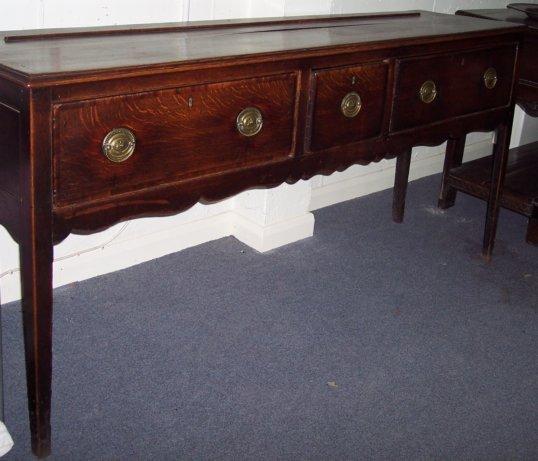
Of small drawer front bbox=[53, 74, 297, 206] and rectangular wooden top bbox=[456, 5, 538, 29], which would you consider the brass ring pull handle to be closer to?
small drawer front bbox=[53, 74, 297, 206]

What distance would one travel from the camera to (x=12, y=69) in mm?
1448

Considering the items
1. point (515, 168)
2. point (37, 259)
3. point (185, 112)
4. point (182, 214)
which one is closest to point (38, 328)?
point (37, 259)

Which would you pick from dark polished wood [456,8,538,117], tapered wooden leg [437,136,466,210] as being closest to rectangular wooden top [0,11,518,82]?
dark polished wood [456,8,538,117]

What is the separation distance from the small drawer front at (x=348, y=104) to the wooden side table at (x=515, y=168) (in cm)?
77

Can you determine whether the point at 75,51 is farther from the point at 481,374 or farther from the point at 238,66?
the point at 481,374

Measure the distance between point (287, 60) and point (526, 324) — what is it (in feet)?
4.22

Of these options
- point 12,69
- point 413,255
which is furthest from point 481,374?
point 12,69

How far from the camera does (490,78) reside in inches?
98.9

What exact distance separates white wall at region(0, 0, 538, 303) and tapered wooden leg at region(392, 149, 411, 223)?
0.95 feet

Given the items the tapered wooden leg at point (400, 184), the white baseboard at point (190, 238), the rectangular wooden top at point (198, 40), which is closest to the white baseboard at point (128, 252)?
the white baseboard at point (190, 238)

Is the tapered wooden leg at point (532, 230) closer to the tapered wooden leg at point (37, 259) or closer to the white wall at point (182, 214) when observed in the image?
the white wall at point (182, 214)

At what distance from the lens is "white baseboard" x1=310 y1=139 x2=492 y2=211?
3361 mm

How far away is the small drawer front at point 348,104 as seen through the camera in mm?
1989

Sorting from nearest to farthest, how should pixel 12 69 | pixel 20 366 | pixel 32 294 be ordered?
pixel 12 69, pixel 32 294, pixel 20 366
